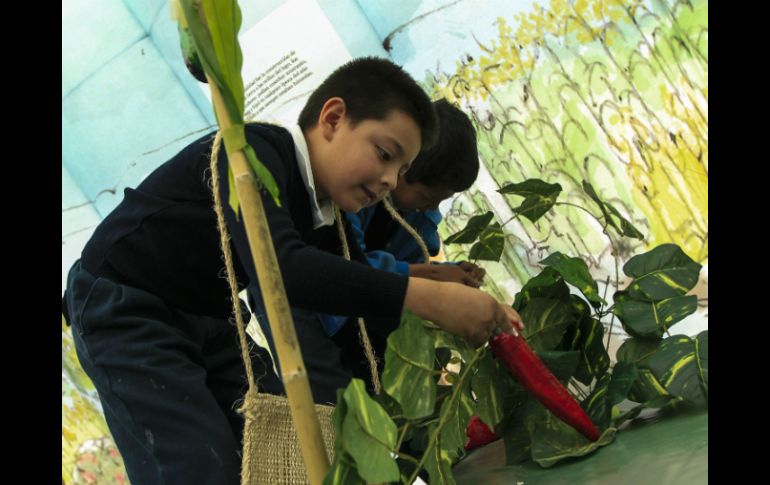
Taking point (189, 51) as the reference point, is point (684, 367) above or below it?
below

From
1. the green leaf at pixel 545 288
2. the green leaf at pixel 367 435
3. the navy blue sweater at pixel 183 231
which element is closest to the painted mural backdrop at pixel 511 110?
the green leaf at pixel 545 288

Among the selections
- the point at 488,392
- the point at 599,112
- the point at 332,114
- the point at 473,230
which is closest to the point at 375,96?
the point at 332,114

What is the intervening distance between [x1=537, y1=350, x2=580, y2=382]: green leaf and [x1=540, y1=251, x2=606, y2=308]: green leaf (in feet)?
0.32

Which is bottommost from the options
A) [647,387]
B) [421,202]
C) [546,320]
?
[647,387]

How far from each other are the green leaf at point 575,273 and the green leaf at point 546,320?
3 centimetres

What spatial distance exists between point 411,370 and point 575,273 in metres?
0.33

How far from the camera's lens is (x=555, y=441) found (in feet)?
2.80

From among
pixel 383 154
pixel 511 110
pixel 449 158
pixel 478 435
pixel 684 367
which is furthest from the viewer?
pixel 511 110

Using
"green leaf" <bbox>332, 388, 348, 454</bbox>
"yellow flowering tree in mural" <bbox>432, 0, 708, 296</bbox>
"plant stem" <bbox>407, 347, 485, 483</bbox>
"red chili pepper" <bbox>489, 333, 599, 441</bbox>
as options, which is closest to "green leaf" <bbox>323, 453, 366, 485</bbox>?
"green leaf" <bbox>332, 388, 348, 454</bbox>

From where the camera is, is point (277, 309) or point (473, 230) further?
point (473, 230)

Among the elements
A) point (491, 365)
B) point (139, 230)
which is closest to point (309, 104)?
point (139, 230)

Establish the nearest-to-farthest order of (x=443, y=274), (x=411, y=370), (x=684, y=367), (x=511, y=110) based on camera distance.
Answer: (x=411, y=370) < (x=684, y=367) < (x=443, y=274) < (x=511, y=110)

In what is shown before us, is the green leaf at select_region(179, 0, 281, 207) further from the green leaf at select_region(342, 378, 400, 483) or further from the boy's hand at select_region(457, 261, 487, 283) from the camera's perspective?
the boy's hand at select_region(457, 261, 487, 283)

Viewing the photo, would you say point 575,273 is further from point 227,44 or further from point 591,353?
point 227,44
